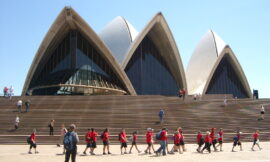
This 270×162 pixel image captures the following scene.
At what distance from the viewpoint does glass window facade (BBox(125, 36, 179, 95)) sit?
34.3 meters

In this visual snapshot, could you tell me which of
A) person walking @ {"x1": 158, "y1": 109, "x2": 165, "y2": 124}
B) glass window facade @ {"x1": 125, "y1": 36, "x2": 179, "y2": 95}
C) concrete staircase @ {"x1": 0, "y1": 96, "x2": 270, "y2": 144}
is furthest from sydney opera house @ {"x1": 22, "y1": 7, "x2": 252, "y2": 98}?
person walking @ {"x1": 158, "y1": 109, "x2": 165, "y2": 124}

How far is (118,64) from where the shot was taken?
31812mm

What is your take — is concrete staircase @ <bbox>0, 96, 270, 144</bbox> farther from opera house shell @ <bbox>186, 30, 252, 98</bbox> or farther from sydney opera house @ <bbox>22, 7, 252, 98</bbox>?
opera house shell @ <bbox>186, 30, 252, 98</bbox>

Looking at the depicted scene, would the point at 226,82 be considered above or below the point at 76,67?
below

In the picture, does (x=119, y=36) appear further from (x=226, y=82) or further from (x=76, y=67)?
(x=226, y=82)

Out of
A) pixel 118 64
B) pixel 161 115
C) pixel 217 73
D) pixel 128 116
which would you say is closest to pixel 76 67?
pixel 118 64

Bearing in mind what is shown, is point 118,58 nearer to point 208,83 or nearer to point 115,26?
point 115,26

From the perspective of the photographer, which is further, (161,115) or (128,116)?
(128,116)

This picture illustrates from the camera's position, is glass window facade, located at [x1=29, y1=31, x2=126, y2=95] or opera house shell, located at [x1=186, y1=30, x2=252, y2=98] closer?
glass window facade, located at [x1=29, y1=31, x2=126, y2=95]

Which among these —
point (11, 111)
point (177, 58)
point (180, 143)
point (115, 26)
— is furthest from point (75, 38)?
point (180, 143)

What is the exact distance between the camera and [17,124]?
1593cm

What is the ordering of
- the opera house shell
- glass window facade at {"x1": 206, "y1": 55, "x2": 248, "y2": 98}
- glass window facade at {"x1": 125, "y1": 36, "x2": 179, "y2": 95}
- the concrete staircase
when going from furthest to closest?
glass window facade at {"x1": 206, "y1": 55, "x2": 248, "y2": 98}
the opera house shell
glass window facade at {"x1": 125, "y1": 36, "x2": 179, "y2": 95}
the concrete staircase

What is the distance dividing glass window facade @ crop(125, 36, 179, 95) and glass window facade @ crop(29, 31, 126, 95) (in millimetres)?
2489

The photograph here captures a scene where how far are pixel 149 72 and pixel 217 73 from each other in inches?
393
